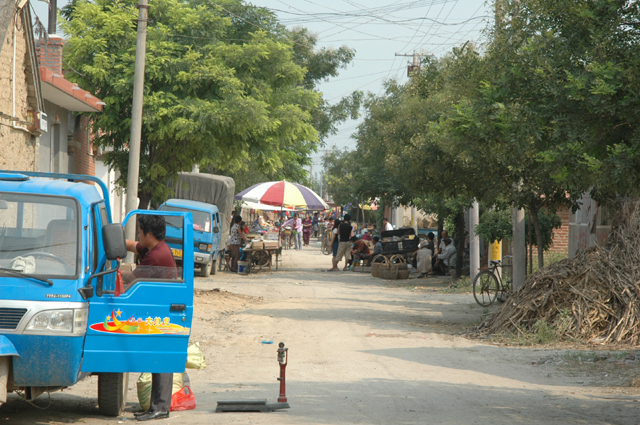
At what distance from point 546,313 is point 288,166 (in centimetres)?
2997

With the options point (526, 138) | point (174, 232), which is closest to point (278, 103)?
point (174, 232)

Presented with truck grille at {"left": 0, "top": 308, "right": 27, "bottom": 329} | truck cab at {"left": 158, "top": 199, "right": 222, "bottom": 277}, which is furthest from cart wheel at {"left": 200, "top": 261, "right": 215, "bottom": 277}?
truck grille at {"left": 0, "top": 308, "right": 27, "bottom": 329}

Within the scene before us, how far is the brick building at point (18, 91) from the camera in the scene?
37.4ft

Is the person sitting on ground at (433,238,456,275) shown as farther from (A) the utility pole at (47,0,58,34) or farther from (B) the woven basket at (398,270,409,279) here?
(A) the utility pole at (47,0,58,34)

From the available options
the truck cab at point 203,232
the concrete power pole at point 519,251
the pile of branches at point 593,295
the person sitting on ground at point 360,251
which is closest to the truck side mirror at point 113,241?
the pile of branches at point 593,295

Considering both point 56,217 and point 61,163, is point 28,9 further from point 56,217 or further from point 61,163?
point 56,217

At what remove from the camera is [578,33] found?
6.88 m

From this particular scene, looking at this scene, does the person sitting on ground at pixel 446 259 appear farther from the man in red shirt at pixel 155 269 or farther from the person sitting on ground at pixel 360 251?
the man in red shirt at pixel 155 269

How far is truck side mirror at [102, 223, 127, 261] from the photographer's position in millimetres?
5383

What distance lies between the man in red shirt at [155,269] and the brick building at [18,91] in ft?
20.6

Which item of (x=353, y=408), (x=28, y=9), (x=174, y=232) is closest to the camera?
(x=353, y=408)

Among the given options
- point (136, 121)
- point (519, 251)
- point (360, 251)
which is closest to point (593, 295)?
point (519, 251)

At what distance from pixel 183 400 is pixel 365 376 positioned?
2756 millimetres

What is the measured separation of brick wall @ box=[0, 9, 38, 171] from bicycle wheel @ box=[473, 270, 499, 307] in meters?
10.1
